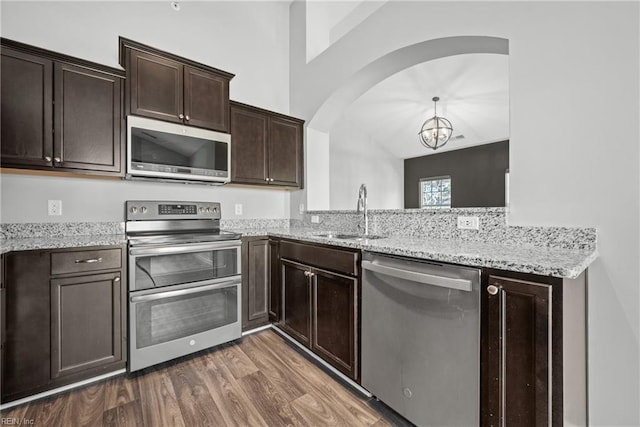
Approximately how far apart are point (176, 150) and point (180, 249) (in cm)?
84

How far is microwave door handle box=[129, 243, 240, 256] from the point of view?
190cm

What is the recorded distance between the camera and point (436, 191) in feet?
24.9

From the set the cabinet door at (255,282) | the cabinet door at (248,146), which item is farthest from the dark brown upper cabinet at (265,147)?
the cabinet door at (255,282)

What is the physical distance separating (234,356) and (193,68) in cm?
236

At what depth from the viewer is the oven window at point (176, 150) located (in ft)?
7.00

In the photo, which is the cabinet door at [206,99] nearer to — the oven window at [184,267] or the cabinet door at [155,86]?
the cabinet door at [155,86]

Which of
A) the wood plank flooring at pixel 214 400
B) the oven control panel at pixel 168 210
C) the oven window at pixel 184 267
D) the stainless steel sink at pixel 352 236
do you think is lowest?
the wood plank flooring at pixel 214 400

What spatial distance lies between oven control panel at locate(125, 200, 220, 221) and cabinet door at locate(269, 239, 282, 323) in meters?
0.70

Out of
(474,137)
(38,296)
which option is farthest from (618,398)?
(474,137)

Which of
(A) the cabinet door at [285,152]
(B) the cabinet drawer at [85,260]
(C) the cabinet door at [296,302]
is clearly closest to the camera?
(B) the cabinet drawer at [85,260]

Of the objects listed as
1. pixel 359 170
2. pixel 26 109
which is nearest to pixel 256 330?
pixel 26 109

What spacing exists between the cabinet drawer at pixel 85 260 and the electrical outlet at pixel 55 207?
Result: 0.63 metres

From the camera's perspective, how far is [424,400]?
53.2 inches

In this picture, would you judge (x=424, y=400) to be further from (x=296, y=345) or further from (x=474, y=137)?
(x=474, y=137)
